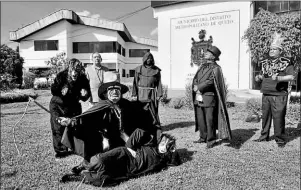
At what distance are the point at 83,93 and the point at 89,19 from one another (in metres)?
28.4

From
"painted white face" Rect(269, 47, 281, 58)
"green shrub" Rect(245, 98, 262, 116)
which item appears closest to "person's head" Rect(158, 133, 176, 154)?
Answer: "painted white face" Rect(269, 47, 281, 58)

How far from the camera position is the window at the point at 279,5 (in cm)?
1346

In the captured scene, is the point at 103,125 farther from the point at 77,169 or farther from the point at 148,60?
the point at 148,60

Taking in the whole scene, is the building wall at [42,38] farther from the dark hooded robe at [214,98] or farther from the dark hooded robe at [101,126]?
the dark hooded robe at [101,126]

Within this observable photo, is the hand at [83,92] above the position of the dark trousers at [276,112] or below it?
above

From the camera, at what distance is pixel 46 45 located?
30.6 meters

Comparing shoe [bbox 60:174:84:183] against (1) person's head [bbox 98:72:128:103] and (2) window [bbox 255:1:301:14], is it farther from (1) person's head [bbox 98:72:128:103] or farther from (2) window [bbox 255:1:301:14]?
(2) window [bbox 255:1:301:14]

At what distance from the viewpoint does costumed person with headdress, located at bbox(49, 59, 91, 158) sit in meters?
4.43

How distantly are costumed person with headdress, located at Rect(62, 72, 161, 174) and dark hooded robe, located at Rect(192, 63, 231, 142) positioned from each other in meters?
1.65

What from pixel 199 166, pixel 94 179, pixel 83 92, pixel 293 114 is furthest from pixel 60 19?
pixel 94 179

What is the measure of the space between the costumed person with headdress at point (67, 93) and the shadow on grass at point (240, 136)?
10.2 feet

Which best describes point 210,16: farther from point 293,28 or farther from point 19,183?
point 19,183

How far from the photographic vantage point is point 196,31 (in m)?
15.5

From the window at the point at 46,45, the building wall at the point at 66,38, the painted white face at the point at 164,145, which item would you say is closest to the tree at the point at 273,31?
the painted white face at the point at 164,145
